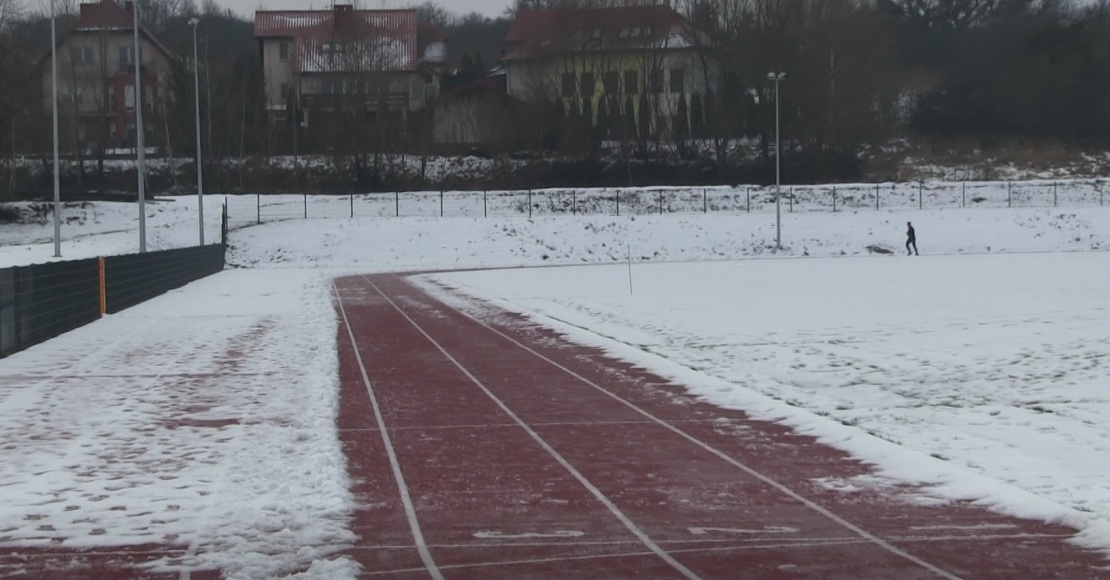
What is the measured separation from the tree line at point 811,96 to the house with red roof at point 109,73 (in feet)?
10.5

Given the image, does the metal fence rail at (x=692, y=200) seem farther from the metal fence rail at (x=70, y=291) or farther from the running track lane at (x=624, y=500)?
the running track lane at (x=624, y=500)

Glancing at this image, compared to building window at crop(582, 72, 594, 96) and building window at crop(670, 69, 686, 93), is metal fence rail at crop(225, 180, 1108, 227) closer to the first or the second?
building window at crop(582, 72, 594, 96)

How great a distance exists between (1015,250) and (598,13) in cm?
3434

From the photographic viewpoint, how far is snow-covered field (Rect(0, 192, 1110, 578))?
9.12 m

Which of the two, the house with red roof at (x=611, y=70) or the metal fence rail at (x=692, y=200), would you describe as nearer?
the metal fence rail at (x=692, y=200)

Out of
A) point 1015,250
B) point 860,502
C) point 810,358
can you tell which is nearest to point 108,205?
point 1015,250

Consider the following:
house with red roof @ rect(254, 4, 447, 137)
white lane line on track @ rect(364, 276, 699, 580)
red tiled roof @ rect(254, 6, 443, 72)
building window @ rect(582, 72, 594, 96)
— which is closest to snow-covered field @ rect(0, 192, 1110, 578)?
white lane line on track @ rect(364, 276, 699, 580)

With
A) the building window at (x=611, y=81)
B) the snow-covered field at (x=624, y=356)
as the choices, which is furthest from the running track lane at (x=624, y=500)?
the building window at (x=611, y=81)

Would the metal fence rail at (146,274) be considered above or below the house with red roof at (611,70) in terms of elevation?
below

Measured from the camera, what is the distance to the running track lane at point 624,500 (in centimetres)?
765

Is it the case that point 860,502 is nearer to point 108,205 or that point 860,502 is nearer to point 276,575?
point 276,575

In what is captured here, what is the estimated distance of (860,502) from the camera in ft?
30.8

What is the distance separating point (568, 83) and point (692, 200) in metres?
16.6

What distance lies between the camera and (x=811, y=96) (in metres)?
76.4
